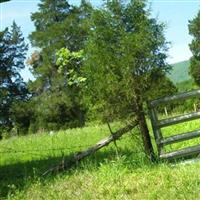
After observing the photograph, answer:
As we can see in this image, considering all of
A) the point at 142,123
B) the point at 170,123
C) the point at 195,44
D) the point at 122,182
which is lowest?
the point at 122,182

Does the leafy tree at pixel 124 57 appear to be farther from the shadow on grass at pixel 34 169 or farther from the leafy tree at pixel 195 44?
the leafy tree at pixel 195 44

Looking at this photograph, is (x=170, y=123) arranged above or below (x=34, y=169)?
above

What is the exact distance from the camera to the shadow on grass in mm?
9484

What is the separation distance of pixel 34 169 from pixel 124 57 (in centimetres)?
256

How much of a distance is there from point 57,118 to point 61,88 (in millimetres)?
4643

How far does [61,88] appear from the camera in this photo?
64.4m

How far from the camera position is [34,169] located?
31.6ft

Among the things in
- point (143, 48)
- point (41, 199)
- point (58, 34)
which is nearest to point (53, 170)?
point (41, 199)

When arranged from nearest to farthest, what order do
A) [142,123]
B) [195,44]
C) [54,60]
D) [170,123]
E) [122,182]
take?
[122,182]
[170,123]
[142,123]
[195,44]
[54,60]

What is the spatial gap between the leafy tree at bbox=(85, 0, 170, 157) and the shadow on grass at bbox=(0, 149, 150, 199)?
91 centimetres

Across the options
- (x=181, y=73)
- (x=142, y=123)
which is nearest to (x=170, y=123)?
(x=142, y=123)

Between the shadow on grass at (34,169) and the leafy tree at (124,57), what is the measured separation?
907 millimetres

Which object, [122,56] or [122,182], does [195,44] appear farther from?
[122,182]

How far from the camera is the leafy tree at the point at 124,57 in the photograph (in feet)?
32.4
